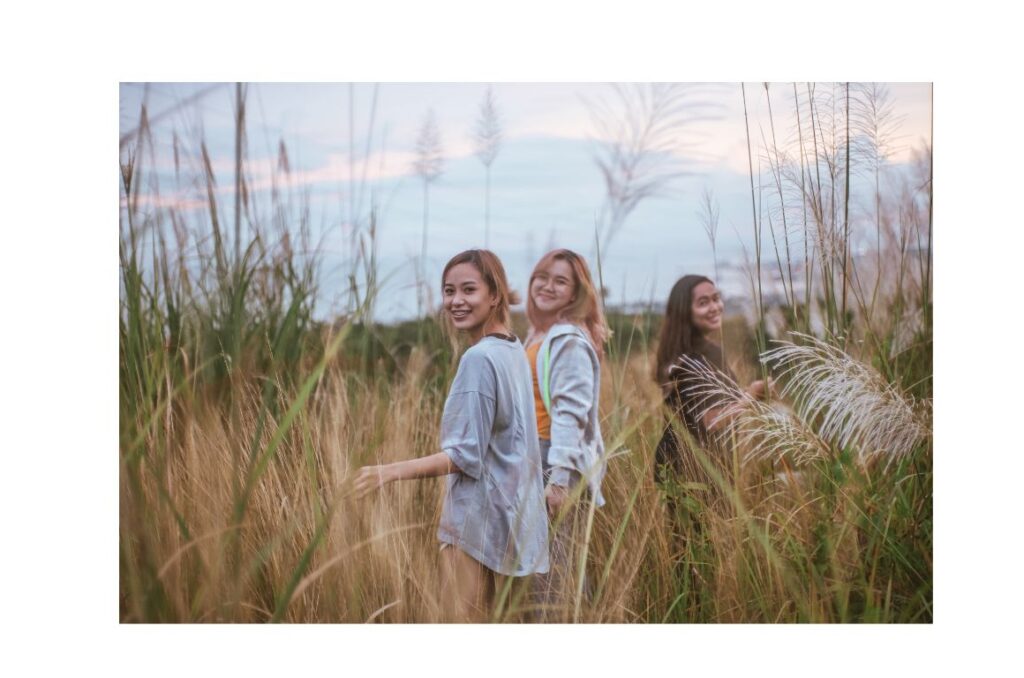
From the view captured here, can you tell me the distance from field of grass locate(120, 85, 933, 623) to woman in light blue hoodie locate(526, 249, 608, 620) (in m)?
0.07

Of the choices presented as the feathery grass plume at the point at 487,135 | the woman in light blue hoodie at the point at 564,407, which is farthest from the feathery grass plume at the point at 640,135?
the feathery grass plume at the point at 487,135

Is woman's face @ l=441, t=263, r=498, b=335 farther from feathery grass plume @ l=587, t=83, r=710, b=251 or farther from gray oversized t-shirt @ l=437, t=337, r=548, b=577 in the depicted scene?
feathery grass plume @ l=587, t=83, r=710, b=251

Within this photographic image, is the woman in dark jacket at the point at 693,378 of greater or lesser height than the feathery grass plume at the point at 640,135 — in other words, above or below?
below

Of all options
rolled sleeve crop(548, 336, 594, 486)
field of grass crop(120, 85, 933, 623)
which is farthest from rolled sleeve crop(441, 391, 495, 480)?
rolled sleeve crop(548, 336, 594, 486)

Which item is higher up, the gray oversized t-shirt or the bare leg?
the gray oversized t-shirt

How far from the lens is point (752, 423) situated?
3637mm

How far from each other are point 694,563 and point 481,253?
139 cm

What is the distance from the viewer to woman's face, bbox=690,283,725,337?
3629 millimetres

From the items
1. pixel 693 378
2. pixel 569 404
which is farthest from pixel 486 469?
pixel 693 378

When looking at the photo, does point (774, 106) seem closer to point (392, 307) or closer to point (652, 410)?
point (652, 410)

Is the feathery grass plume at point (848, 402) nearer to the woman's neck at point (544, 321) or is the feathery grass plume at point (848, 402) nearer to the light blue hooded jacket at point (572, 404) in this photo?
the light blue hooded jacket at point (572, 404)

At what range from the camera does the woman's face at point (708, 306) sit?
11.9ft

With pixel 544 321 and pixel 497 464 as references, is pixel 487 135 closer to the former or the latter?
pixel 544 321

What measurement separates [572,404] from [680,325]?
0.53 meters
